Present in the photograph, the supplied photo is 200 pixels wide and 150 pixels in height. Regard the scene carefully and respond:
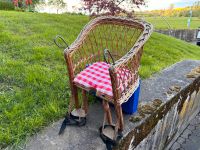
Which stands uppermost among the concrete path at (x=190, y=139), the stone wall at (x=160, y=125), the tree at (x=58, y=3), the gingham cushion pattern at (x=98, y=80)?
the tree at (x=58, y=3)

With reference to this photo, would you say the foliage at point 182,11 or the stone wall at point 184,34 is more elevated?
the foliage at point 182,11

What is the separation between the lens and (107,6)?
17.9 feet

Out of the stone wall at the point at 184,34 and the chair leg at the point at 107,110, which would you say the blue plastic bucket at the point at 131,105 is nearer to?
the chair leg at the point at 107,110

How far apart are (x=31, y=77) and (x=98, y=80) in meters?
0.98

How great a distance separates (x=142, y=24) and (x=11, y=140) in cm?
134

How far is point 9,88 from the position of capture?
2.09m

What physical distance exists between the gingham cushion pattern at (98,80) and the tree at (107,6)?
395 cm

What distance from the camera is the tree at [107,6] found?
17.7 ft

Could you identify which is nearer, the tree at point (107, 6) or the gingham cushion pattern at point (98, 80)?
the gingham cushion pattern at point (98, 80)

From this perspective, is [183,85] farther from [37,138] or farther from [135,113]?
[37,138]

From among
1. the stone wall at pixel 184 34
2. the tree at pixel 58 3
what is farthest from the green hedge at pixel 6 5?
the stone wall at pixel 184 34

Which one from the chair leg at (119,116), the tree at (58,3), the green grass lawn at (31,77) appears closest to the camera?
the chair leg at (119,116)

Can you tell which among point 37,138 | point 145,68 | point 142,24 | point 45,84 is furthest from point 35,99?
point 145,68

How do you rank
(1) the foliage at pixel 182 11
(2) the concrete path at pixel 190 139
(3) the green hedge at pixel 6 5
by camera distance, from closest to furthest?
(2) the concrete path at pixel 190 139, (3) the green hedge at pixel 6 5, (1) the foliage at pixel 182 11
